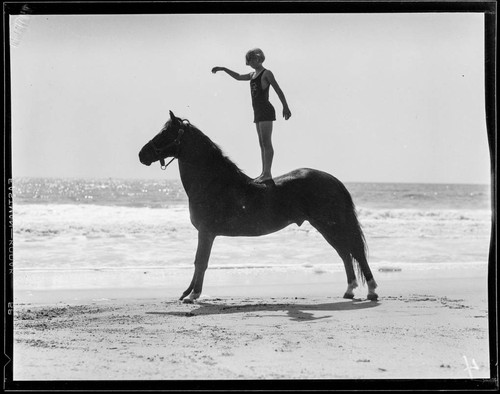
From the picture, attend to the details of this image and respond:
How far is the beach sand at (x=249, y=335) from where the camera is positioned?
214 inches

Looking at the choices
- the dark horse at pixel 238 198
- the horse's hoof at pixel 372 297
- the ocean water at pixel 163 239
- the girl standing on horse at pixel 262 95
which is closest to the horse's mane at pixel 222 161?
the dark horse at pixel 238 198

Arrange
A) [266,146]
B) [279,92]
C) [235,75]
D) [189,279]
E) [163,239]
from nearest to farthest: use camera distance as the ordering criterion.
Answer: [279,92] → [235,75] → [266,146] → [189,279] → [163,239]

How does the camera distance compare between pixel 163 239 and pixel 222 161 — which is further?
pixel 163 239

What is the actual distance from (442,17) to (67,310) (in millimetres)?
4193

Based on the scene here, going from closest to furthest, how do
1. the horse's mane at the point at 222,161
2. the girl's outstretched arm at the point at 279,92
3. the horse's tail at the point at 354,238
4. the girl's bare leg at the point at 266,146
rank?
1. the girl's outstretched arm at the point at 279,92
2. the girl's bare leg at the point at 266,146
3. the horse's mane at the point at 222,161
4. the horse's tail at the point at 354,238

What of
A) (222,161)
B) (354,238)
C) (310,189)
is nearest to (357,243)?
(354,238)

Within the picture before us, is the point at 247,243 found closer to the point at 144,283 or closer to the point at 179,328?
the point at 144,283

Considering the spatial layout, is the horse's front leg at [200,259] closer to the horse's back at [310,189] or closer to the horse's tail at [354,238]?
the horse's back at [310,189]

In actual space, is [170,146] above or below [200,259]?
above

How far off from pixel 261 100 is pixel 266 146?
416 mm

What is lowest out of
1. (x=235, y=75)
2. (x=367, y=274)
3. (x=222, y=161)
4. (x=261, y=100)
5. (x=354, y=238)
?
(x=367, y=274)

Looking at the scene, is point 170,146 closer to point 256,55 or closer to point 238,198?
point 238,198

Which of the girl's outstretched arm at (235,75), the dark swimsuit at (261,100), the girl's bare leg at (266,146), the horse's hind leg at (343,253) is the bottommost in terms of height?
the horse's hind leg at (343,253)

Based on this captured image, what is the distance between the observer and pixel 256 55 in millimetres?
6555
